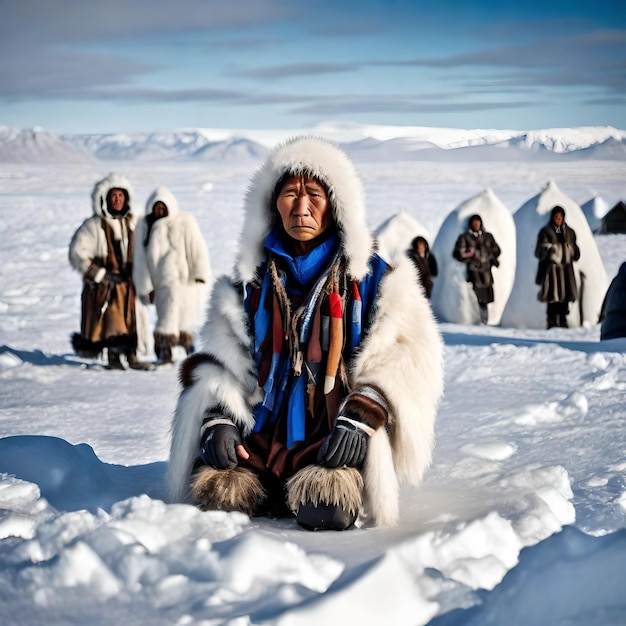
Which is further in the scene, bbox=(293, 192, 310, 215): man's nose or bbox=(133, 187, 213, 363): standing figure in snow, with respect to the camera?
bbox=(133, 187, 213, 363): standing figure in snow

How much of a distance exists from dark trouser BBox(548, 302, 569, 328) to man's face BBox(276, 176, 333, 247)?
23.6 ft

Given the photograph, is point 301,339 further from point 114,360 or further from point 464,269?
point 464,269

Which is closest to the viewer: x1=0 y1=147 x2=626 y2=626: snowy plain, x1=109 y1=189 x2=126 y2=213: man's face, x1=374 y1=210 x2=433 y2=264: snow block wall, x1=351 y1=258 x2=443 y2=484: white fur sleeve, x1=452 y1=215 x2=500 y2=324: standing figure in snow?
x1=0 y1=147 x2=626 y2=626: snowy plain

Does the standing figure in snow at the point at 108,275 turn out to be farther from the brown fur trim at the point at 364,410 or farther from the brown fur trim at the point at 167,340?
the brown fur trim at the point at 364,410

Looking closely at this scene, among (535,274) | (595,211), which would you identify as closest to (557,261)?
(535,274)

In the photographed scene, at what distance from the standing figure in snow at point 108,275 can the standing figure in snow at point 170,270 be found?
0.54 ft

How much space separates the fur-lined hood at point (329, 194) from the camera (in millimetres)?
2352

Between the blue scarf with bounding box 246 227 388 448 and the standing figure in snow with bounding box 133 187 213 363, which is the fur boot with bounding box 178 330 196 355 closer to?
the standing figure in snow with bounding box 133 187 213 363

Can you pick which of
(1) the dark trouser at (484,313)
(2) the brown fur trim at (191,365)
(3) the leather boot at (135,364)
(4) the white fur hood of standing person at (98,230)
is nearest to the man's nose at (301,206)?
(2) the brown fur trim at (191,365)

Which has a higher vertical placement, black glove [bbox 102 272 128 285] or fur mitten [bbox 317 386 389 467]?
black glove [bbox 102 272 128 285]

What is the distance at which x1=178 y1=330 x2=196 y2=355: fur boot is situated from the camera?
6938mm

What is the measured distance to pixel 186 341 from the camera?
6.97m

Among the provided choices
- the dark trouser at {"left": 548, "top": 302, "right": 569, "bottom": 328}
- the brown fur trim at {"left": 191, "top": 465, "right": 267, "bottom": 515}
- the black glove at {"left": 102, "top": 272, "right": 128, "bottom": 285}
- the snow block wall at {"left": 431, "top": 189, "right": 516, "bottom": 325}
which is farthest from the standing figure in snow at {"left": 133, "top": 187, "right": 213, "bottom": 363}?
the brown fur trim at {"left": 191, "top": 465, "right": 267, "bottom": 515}

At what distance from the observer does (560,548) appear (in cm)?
191
